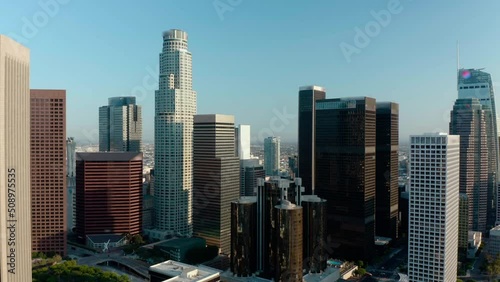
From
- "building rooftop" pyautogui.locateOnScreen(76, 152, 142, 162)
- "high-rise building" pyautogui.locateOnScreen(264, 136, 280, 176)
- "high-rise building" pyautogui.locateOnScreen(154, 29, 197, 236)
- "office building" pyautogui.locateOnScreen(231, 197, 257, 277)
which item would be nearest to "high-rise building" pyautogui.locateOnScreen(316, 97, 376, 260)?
"office building" pyautogui.locateOnScreen(231, 197, 257, 277)

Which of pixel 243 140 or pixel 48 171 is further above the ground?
pixel 243 140

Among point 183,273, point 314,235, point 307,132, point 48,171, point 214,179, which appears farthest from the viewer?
point 307,132

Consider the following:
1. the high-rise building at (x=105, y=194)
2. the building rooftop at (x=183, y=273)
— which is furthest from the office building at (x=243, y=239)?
the high-rise building at (x=105, y=194)

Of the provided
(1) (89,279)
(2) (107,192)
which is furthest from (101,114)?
(1) (89,279)

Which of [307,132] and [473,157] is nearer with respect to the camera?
[307,132]

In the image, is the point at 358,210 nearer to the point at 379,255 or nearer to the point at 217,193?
the point at 379,255

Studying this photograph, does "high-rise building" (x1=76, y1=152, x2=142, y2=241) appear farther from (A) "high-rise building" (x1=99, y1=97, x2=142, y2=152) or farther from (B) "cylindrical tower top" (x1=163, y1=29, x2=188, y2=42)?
(A) "high-rise building" (x1=99, y1=97, x2=142, y2=152)

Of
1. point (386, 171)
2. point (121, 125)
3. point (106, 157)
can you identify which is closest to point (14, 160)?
point (106, 157)

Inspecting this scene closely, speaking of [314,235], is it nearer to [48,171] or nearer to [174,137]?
[174,137]

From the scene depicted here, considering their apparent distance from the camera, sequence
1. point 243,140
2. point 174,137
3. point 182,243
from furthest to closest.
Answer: point 243,140 → point 174,137 → point 182,243
